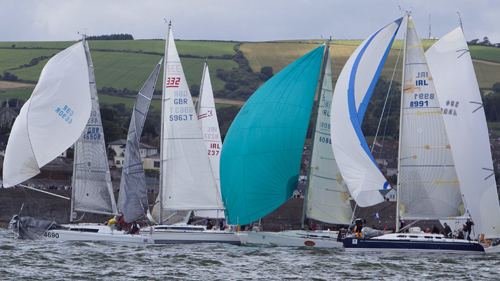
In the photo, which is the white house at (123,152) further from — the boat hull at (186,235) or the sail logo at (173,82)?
the boat hull at (186,235)

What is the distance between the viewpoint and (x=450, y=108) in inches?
1237

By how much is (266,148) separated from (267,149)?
0.16 ft

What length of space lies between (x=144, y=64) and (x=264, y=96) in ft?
284

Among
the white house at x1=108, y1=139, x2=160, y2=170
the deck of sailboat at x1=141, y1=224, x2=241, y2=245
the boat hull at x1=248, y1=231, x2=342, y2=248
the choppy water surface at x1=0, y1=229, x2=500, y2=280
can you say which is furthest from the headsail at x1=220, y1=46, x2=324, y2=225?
the white house at x1=108, y1=139, x2=160, y2=170

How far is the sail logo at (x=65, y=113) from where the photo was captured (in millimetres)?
31250

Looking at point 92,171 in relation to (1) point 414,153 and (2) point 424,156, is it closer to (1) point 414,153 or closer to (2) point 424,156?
(1) point 414,153

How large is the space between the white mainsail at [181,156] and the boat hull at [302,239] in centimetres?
250

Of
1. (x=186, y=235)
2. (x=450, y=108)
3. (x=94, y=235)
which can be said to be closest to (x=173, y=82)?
(x=186, y=235)

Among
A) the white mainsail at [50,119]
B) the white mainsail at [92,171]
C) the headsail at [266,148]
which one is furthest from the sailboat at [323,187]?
the white mainsail at [50,119]

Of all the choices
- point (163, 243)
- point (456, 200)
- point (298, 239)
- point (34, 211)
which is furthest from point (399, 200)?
point (34, 211)

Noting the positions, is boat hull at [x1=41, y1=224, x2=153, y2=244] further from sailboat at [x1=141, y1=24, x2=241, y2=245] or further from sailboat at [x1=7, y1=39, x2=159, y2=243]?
sailboat at [x1=141, y1=24, x2=241, y2=245]

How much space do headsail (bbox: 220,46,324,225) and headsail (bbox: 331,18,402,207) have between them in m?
1.54

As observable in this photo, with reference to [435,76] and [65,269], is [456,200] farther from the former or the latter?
[65,269]

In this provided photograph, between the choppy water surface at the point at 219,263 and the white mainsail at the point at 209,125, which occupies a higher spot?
the white mainsail at the point at 209,125
